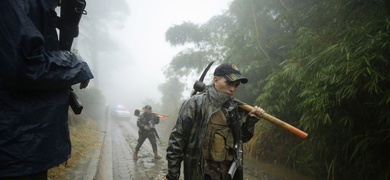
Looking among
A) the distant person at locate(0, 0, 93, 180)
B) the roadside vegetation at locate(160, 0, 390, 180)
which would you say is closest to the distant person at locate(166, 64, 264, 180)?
the distant person at locate(0, 0, 93, 180)

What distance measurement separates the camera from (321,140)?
4.86m

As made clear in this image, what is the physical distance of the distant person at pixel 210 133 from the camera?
7.56 ft

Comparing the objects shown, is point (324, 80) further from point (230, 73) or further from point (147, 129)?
point (147, 129)

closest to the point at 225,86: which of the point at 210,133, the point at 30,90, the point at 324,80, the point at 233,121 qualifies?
the point at 233,121

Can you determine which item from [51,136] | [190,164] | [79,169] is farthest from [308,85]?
[79,169]

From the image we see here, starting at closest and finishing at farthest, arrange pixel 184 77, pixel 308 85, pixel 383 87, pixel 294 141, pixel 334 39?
1. pixel 383 87
2. pixel 308 85
3. pixel 334 39
4. pixel 294 141
5. pixel 184 77

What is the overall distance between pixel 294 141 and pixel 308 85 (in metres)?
2.61

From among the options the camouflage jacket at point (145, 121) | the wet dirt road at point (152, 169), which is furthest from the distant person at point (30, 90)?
the camouflage jacket at point (145, 121)

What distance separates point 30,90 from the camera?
1.34 metres

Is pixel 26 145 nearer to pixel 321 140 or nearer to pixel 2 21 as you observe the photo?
pixel 2 21

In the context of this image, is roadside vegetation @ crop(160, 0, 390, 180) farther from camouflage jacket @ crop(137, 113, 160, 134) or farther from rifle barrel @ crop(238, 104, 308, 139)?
camouflage jacket @ crop(137, 113, 160, 134)

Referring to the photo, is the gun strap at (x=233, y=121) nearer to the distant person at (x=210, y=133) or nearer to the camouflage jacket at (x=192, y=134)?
the distant person at (x=210, y=133)

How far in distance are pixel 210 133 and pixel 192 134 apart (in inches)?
7.7

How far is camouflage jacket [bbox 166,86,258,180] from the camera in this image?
2277 mm
